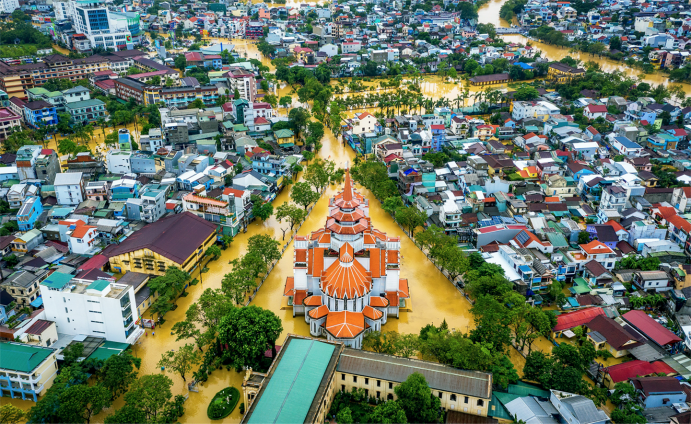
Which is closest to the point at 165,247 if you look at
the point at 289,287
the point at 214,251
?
the point at 214,251

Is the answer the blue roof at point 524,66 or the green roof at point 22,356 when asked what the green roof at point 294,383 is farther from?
the blue roof at point 524,66

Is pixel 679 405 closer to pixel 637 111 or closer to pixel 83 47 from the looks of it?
pixel 637 111

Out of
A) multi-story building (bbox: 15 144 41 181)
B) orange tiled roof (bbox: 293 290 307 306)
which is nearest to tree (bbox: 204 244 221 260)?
orange tiled roof (bbox: 293 290 307 306)

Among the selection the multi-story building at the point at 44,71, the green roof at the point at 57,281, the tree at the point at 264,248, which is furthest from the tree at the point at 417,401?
the multi-story building at the point at 44,71

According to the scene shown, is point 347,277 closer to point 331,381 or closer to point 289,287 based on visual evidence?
point 289,287

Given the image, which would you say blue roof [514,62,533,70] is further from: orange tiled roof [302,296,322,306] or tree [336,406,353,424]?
tree [336,406,353,424]
